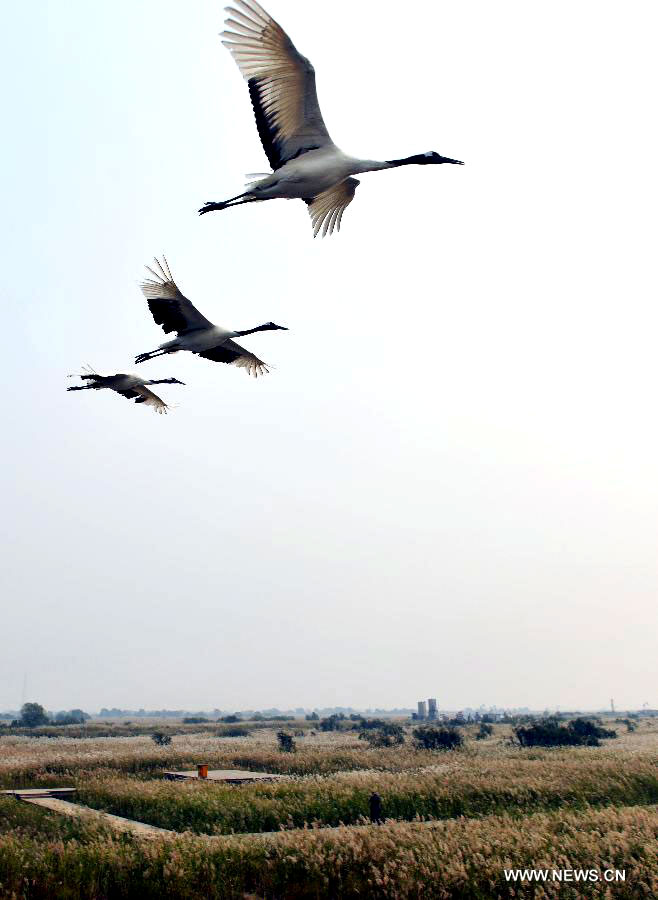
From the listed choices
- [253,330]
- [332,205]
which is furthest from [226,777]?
[332,205]

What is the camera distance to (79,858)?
13094mm

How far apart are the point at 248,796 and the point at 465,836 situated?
29.4ft

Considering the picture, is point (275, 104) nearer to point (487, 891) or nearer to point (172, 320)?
point (172, 320)

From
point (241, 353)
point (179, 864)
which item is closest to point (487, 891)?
point (179, 864)

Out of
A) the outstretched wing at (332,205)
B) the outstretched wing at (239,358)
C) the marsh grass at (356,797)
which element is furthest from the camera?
the marsh grass at (356,797)

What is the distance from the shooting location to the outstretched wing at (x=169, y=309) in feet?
32.0

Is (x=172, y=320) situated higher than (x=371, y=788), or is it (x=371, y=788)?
(x=172, y=320)

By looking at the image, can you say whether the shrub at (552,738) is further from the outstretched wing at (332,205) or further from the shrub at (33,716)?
the shrub at (33,716)

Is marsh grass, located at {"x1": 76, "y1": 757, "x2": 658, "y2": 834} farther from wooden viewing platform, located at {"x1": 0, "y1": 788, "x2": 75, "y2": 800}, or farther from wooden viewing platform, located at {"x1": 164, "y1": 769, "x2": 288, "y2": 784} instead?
wooden viewing platform, located at {"x1": 164, "y1": 769, "x2": 288, "y2": 784}

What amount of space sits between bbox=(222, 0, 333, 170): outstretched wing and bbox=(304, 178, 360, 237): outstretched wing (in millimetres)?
824

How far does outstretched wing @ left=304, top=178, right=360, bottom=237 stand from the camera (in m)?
8.41

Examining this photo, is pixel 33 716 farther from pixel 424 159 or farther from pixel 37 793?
pixel 424 159

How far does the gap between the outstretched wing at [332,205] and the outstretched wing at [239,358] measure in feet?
9.82
